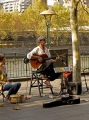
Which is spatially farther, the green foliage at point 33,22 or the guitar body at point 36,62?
the green foliage at point 33,22

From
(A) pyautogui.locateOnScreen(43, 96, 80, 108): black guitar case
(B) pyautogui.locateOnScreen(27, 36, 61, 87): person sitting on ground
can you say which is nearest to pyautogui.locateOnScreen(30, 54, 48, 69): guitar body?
(B) pyautogui.locateOnScreen(27, 36, 61, 87): person sitting on ground

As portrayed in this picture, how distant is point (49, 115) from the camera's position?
833 centimetres

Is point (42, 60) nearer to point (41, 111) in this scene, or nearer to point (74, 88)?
point (74, 88)

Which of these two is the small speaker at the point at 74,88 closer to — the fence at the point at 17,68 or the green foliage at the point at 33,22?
the fence at the point at 17,68

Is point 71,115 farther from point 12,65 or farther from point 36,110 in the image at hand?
point 12,65

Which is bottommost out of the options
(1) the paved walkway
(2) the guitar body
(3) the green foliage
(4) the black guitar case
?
(1) the paved walkway

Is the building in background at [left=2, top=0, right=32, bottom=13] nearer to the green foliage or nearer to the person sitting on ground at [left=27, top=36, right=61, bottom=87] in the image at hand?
the green foliage

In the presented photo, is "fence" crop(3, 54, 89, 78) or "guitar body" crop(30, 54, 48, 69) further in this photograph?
"fence" crop(3, 54, 89, 78)

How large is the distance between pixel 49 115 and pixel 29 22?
6195 cm

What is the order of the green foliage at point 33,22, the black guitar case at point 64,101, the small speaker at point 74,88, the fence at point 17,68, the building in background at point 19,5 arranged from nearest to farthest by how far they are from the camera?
1. the black guitar case at point 64,101
2. the small speaker at point 74,88
3. the fence at point 17,68
4. the building in background at point 19,5
5. the green foliage at point 33,22

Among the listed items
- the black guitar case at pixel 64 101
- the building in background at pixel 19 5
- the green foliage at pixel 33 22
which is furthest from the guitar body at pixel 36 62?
the green foliage at pixel 33 22

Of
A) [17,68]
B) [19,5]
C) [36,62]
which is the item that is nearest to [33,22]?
[19,5]

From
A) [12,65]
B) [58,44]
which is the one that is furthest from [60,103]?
[58,44]

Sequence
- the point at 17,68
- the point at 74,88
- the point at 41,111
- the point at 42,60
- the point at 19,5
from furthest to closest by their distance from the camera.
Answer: the point at 19,5 < the point at 17,68 < the point at 74,88 < the point at 42,60 < the point at 41,111
